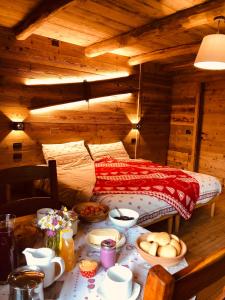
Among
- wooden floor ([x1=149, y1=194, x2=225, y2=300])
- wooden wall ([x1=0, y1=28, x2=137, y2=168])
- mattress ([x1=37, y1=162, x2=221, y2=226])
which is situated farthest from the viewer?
wooden wall ([x1=0, y1=28, x2=137, y2=168])

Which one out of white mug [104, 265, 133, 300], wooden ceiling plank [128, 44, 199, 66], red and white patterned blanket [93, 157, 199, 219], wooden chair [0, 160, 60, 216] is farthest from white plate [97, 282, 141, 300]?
wooden ceiling plank [128, 44, 199, 66]

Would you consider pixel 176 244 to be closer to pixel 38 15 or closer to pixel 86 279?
pixel 86 279

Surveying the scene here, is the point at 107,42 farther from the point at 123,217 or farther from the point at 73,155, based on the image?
the point at 123,217

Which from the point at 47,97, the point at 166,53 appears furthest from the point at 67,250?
the point at 166,53

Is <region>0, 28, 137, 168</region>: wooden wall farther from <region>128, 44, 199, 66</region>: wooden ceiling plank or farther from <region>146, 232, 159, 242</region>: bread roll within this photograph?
<region>146, 232, 159, 242</region>: bread roll

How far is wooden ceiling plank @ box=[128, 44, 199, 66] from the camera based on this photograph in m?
3.44

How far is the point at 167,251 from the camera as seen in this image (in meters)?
1.01

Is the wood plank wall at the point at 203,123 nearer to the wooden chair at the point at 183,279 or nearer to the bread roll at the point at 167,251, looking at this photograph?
the bread roll at the point at 167,251

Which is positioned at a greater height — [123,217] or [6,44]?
[6,44]

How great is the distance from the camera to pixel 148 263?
1015 millimetres

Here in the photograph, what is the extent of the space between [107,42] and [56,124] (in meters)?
1.35

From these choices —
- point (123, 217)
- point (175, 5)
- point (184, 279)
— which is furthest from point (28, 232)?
point (175, 5)

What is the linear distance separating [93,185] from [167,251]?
5.66ft

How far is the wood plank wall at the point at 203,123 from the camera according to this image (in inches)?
177
